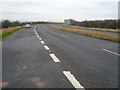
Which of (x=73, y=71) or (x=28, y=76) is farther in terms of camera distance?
(x=73, y=71)

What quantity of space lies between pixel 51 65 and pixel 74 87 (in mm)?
2069

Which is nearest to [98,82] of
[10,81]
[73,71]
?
[73,71]

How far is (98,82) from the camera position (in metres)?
3.88

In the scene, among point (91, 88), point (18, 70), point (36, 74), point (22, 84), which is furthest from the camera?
point (18, 70)

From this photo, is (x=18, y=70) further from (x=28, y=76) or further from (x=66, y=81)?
(x=66, y=81)

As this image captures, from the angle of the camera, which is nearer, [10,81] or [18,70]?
[10,81]

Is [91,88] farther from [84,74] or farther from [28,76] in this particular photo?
[28,76]

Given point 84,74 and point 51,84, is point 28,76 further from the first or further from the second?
point 84,74

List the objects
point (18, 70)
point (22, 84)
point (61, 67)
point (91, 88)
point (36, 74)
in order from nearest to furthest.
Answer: point (91, 88)
point (22, 84)
point (36, 74)
point (18, 70)
point (61, 67)

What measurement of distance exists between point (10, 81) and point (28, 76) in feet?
1.94

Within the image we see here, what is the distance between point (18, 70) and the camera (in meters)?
4.89

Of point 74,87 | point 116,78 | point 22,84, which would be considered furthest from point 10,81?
point 116,78


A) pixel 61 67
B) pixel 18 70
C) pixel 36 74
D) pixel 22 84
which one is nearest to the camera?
pixel 22 84

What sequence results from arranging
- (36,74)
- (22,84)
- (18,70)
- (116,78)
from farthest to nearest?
(18,70)
(36,74)
(116,78)
(22,84)
